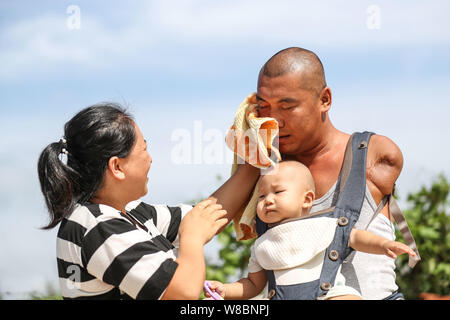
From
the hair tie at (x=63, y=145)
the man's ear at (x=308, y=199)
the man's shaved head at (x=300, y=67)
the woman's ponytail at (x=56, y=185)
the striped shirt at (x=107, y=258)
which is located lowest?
the striped shirt at (x=107, y=258)

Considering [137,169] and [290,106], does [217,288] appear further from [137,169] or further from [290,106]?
[290,106]

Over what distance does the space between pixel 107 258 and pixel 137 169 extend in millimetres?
475

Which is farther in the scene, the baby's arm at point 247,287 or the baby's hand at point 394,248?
the baby's arm at point 247,287

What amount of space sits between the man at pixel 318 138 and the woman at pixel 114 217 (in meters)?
0.35

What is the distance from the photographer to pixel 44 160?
2.55 metres

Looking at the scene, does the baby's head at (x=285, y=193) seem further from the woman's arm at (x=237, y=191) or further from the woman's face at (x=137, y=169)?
the woman's face at (x=137, y=169)

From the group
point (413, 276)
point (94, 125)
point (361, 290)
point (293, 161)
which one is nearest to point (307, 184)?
point (293, 161)

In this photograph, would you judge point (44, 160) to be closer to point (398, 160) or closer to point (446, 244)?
point (398, 160)

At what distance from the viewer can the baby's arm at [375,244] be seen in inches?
89.0

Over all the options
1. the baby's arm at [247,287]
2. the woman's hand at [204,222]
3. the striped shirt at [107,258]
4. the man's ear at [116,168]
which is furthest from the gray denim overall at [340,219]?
the man's ear at [116,168]
